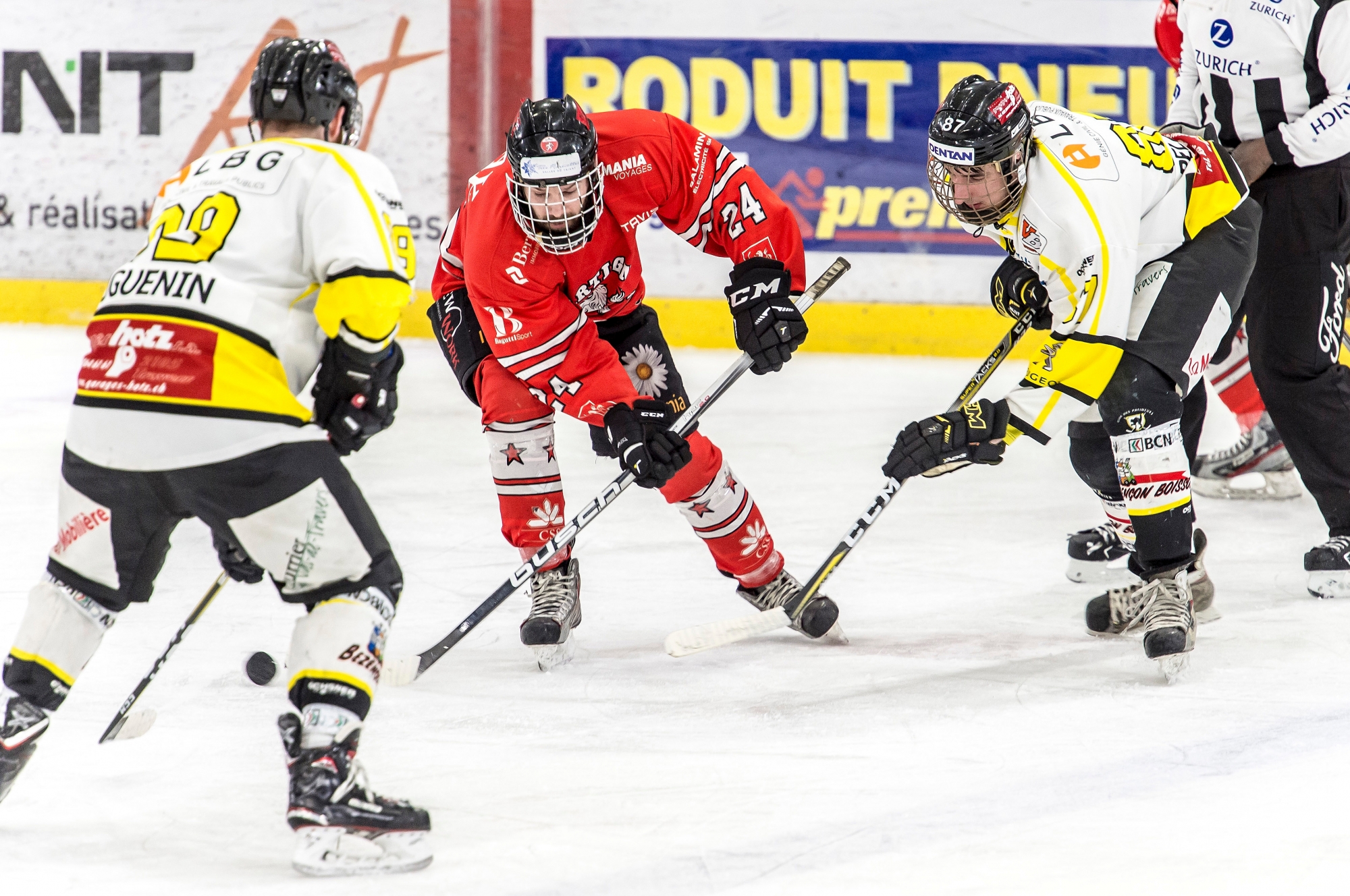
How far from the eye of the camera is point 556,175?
2.48 meters

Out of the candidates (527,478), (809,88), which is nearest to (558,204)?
(527,478)

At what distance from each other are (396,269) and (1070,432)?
1.63 metres

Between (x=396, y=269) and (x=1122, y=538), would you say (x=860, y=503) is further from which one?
(x=396, y=269)

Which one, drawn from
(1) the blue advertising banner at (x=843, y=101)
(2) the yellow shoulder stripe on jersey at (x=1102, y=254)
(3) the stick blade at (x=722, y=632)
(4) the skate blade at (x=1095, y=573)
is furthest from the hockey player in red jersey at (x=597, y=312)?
(1) the blue advertising banner at (x=843, y=101)

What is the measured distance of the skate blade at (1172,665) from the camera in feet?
8.38

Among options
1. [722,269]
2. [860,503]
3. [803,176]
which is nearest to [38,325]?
[722,269]

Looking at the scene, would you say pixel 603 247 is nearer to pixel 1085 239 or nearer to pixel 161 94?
pixel 1085 239

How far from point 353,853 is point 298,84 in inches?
41.9

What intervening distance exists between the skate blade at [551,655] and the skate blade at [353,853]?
34.0 inches

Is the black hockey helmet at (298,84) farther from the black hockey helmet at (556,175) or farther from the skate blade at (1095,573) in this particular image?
the skate blade at (1095,573)

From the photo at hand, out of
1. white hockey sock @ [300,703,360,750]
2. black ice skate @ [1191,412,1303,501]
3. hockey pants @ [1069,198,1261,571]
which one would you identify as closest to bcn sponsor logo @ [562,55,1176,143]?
black ice skate @ [1191,412,1303,501]

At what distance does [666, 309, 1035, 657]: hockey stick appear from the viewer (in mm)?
2592

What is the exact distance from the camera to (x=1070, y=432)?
9.52ft

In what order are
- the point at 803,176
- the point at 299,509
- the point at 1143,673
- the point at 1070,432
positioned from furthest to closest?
the point at 803,176, the point at 1070,432, the point at 1143,673, the point at 299,509
